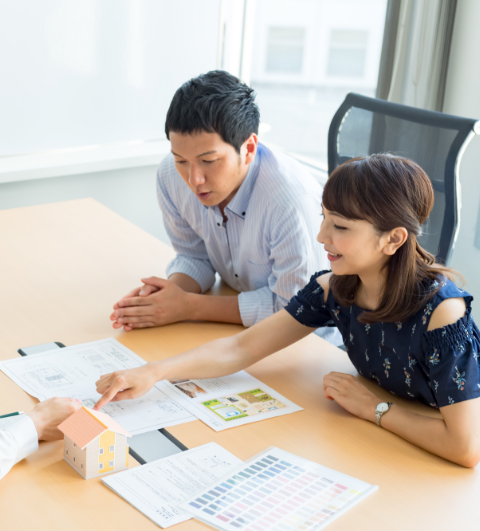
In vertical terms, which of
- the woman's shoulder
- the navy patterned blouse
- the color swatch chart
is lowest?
the color swatch chart

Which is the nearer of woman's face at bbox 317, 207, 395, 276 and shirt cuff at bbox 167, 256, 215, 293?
woman's face at bbox 317, 207, 395, 276

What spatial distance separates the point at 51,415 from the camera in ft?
3.78

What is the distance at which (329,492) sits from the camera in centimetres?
104

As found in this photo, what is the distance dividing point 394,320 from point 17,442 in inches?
27.7

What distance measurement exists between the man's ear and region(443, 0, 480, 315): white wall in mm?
1221

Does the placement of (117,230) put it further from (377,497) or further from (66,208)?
(377,497)

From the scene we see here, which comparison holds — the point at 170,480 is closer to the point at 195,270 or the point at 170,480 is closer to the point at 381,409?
the point at 381,409

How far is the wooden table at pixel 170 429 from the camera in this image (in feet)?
3.28

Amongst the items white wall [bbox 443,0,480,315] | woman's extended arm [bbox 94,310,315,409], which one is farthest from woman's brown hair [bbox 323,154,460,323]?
white wall [bbox 443,0,480,315]

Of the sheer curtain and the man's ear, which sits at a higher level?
the sheer curtain

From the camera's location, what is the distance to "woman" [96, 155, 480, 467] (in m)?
1.15

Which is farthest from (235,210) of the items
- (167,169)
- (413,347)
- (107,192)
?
(107,192)

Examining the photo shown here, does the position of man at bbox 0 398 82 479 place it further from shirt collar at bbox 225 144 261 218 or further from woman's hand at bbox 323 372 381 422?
shirt collar at bbox 225 144 261 218

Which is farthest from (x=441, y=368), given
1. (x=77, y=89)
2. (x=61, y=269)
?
(x=77, y=89)
